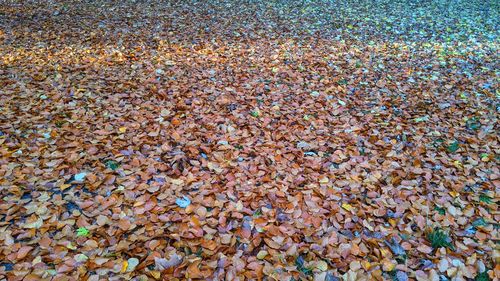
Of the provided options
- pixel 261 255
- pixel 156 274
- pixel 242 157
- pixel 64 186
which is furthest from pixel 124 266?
pixel 242 157

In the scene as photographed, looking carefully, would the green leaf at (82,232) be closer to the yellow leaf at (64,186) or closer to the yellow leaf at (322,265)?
the yellow leaf at (64,186)

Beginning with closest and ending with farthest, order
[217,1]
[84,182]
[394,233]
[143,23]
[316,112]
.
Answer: [394,233], [84,182], [316,112], [143,23], [217,1]

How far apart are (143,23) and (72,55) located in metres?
2.05

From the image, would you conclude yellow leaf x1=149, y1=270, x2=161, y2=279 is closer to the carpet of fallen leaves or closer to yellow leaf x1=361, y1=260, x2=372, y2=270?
the carpet of fallen leaves

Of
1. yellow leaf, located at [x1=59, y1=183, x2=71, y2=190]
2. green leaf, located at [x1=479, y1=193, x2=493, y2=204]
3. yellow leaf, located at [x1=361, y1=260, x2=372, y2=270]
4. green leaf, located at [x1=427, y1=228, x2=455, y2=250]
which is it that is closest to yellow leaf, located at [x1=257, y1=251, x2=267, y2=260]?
yellow leaf, located at [x1=361, y1=260, x2=372, y2=270]

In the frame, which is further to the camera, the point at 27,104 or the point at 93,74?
the point at 93,74

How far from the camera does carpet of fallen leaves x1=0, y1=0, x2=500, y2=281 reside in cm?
252

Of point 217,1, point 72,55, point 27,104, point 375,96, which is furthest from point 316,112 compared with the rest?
point 217,1

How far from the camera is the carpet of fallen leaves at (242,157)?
2518 millimetres

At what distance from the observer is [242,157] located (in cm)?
351

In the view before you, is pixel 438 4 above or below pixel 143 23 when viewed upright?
below

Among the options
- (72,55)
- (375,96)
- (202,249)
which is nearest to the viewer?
(202,249)

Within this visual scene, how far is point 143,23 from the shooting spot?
282 inches

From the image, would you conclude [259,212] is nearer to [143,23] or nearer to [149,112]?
[149,112]
